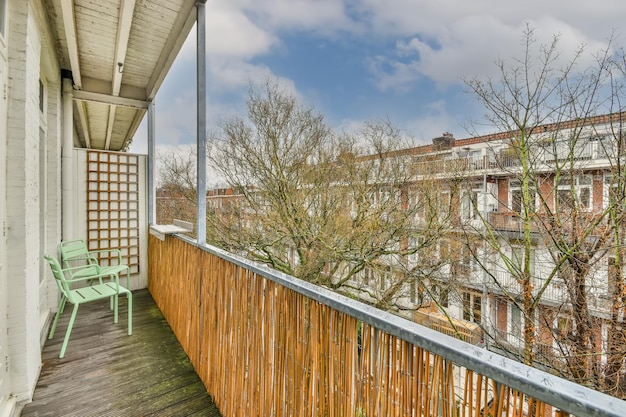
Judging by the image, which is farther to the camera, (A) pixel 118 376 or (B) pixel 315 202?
(B) pixel 315 202

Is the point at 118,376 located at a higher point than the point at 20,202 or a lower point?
lower

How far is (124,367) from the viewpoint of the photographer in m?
2.52

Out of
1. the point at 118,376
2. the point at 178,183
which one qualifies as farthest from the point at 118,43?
the point at 178,183

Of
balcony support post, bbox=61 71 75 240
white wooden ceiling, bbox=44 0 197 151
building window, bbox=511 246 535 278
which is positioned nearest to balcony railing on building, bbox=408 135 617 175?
building window, bbox=511 246 535 278

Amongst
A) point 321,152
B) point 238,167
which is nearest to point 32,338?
point 238,167

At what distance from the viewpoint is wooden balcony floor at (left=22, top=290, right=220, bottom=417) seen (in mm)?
2043

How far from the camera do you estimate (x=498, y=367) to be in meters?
0.63

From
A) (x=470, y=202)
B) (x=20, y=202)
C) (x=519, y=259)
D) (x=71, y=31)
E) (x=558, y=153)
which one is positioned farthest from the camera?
(x=470, y=202)

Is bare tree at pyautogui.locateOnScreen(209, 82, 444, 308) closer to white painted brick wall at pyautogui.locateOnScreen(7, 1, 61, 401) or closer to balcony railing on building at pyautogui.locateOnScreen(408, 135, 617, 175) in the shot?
balcony railing on building at pyautogui.locateOnScreen(408, 135, 617, 175)

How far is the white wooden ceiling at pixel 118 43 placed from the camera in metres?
2.68

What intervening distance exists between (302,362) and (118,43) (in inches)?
137

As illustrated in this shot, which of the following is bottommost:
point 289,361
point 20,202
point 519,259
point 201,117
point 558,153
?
point 519,259

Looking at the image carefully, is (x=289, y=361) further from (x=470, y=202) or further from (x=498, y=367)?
(x=470, y=202)

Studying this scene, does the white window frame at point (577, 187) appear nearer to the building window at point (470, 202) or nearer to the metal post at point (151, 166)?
the building window at point (470, 202)
